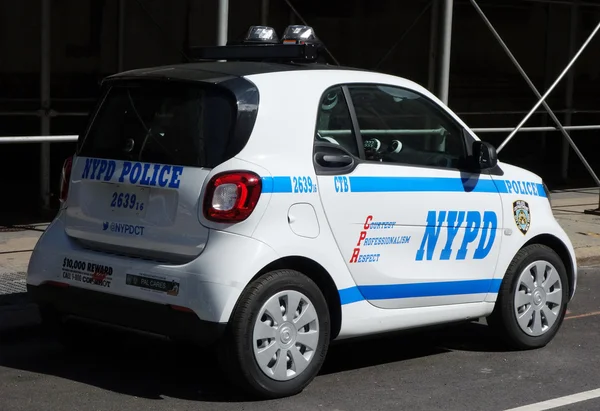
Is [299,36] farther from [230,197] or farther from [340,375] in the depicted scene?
[340,375]

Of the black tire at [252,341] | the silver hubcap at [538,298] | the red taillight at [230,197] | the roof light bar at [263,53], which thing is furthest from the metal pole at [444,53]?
the red taillight at [230,197]

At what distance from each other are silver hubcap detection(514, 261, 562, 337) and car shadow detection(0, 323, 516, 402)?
10.9 inches

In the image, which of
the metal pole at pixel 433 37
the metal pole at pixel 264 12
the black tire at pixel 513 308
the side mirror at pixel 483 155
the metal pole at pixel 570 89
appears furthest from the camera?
the metal pole at pixel 570 89

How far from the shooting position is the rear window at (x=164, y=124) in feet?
18.6

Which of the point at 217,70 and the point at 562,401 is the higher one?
the point at 217,70

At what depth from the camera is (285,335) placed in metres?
5.73

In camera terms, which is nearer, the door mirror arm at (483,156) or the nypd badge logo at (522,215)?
the door mirror arm at (483,156)

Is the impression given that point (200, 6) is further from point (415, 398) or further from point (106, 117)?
point (415, 398)

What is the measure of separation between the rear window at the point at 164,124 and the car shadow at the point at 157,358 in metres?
0.95

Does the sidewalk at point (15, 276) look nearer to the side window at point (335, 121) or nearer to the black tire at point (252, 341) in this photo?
the black tire at point (252, 341)

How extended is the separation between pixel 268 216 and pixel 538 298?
88.5 inches

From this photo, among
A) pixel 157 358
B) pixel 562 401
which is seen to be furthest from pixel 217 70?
pixel 562 401

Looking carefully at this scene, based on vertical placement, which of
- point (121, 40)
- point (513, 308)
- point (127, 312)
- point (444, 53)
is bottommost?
point (513, 308)

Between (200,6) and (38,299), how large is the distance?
24.1ft
